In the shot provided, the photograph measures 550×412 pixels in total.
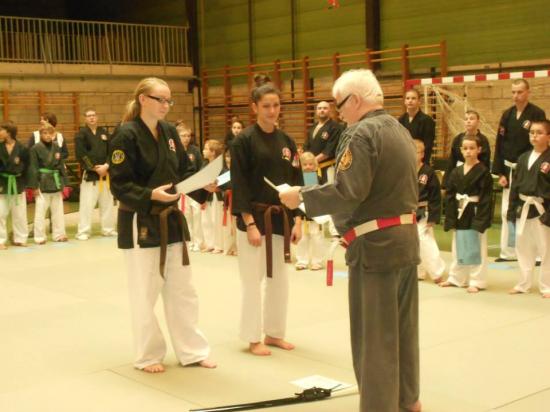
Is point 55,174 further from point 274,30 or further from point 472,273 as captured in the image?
point 274,30

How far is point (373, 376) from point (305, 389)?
96 cm

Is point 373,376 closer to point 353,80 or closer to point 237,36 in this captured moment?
point 353,80

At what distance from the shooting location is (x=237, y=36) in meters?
18.8

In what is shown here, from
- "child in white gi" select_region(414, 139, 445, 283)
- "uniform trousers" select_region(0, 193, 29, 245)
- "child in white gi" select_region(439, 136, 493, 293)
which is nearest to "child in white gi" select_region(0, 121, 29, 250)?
"uniform trousers" select_region(0, 193, 29, 245)

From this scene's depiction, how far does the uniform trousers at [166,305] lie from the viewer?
16.1 feet

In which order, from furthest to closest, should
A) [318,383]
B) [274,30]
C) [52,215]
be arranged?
[274,30] → [52,215] → [318,383]

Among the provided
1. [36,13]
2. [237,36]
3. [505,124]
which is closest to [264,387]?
[505,124]

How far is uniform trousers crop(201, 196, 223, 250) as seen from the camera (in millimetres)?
10078

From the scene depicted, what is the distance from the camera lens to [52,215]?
444 inches

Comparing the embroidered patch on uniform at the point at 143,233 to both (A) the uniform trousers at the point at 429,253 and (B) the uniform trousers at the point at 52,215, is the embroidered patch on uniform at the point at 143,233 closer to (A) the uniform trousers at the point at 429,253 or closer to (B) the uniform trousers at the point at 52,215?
(A) the uniform trousers at the point at 429,253

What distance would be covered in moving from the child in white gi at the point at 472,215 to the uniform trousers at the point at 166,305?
3.19 m

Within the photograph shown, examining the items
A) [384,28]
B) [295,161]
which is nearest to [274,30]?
[384,28]

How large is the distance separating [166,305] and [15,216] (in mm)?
6542

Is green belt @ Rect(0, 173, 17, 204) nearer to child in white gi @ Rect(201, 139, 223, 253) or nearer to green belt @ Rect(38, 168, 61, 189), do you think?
green belt @ Rect(38, 168, 61, 189)
